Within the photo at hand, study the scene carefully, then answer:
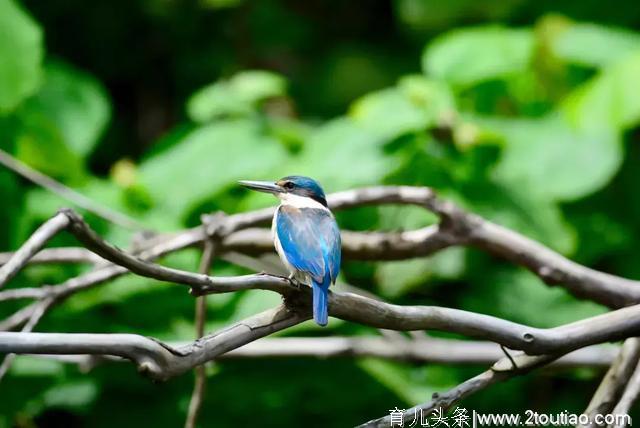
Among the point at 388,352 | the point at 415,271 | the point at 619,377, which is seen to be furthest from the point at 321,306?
the point at 415,271

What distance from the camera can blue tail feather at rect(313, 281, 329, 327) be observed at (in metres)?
1.69

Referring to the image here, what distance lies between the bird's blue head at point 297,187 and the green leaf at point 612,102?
146 cm

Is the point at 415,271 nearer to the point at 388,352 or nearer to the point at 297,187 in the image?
the point at 388,352

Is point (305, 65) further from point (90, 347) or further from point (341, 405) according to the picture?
point (90, 347)

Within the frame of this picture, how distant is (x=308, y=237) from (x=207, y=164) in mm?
1618

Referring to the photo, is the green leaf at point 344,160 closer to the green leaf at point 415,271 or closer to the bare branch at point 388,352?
the green leaf at point 415,271

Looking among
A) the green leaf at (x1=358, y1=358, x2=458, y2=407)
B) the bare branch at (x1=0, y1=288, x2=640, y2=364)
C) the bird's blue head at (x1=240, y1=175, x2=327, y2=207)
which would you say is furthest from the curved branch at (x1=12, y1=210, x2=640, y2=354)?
the green leaf at (x1=358, y1=358, x2=458, y2=407)

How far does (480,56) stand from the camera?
12.8 feet

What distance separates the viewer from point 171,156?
3.92m

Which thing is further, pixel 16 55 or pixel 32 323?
pixel 16 55

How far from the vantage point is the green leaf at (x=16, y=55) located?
3.46 meters

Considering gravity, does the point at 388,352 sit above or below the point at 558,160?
below

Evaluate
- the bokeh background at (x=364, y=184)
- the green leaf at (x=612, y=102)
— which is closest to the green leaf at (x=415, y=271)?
the bokeh background at (x=364, y=184)

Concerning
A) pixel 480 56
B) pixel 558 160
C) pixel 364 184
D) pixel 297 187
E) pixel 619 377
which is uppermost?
pixel 480 56
